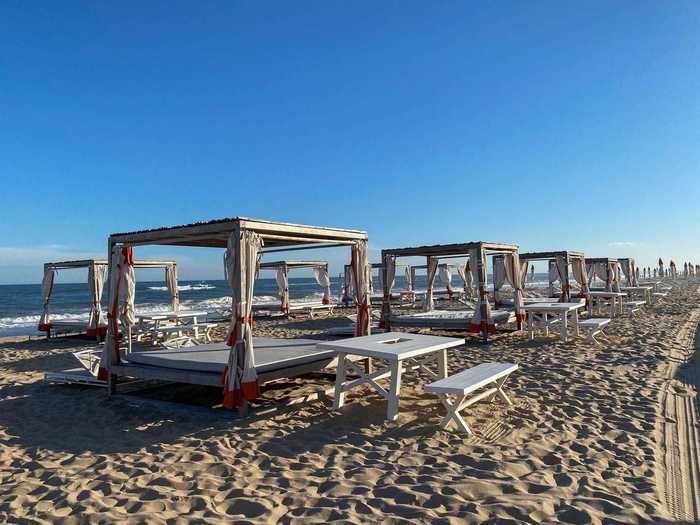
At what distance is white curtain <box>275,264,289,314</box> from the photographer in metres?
17.5

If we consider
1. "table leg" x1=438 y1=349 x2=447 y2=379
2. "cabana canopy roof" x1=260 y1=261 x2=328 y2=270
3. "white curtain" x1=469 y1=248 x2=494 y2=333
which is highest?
"cabana canopy roof" x1=260 y1=261 x2=328 y2=270

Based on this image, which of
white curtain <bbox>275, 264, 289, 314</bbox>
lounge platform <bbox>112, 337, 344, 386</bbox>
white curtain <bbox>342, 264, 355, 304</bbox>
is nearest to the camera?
lounge platform <bbox>112, 337, 344, 386</bbox>

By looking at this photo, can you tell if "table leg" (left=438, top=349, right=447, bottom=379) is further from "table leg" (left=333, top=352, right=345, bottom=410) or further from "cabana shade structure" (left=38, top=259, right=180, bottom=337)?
"cabana shade structure" (left=38, top=259, right=180, bottom=337)

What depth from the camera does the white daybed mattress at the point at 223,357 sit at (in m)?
5.12

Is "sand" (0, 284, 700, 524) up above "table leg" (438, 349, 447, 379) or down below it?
below

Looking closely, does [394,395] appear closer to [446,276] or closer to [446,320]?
[446,320]

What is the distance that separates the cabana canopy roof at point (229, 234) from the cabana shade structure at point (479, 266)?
380 centimetres

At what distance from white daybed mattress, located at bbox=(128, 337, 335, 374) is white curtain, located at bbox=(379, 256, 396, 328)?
4.66 m

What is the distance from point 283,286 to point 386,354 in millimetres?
13837

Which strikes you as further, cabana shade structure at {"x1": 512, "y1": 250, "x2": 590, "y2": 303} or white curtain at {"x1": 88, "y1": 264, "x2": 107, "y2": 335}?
cabana shade structure at {"x1": 512, "y1": 250, "x2": 590, "y2": 303}

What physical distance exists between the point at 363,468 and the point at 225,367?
2.21 metres

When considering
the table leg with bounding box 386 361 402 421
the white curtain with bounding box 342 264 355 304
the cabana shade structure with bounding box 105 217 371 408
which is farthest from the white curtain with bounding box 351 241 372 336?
the white curtain with bounding box 342 264 355 304

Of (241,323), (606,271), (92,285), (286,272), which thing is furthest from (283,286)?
(241,323)

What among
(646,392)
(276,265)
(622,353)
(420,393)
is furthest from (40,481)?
(276,265)
